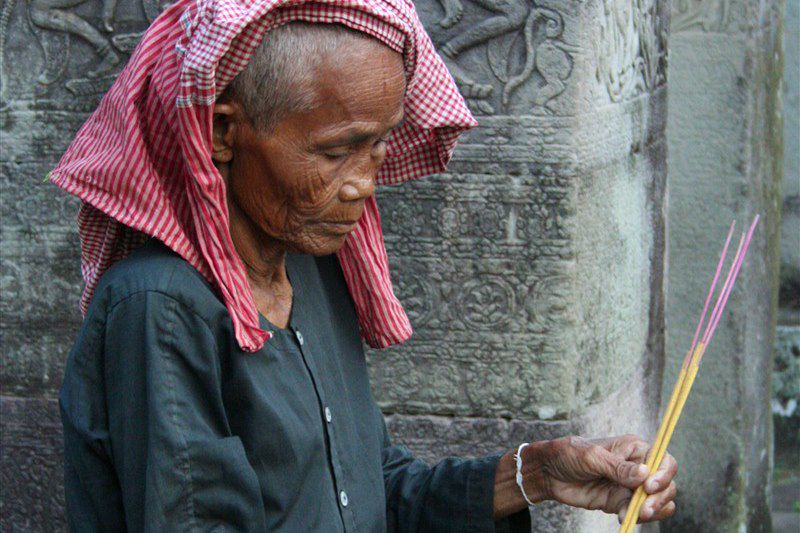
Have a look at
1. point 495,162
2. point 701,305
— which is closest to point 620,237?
point 495,162

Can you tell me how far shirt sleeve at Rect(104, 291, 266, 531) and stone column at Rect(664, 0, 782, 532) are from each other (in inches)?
113

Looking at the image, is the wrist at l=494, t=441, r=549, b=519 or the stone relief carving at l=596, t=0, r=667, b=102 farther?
the stone relief carving at l=596, t=0, r=667, b=102

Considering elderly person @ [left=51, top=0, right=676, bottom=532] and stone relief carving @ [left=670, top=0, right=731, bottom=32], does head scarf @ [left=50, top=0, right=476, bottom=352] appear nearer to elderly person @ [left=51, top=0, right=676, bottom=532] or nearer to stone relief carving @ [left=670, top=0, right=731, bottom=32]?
elderly person @ [left=51, top=0, right=676, bottom=532]

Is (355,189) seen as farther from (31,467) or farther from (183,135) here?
(31,467)

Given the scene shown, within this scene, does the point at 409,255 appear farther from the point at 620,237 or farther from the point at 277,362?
the point at 277,362

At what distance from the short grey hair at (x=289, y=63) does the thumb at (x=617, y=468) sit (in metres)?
0.73

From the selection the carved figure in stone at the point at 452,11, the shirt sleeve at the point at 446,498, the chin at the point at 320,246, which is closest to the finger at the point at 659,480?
the shirt sleeve at the point at 446,498

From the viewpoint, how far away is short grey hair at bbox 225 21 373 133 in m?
1.70

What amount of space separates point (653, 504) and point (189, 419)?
2.40 feet

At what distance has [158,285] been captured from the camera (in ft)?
5.52

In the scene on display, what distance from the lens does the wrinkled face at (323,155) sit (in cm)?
173

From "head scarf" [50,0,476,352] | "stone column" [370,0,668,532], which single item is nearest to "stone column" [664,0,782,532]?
"stone column" [370,0,668,532]

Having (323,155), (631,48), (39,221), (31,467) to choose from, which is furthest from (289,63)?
(31,467)

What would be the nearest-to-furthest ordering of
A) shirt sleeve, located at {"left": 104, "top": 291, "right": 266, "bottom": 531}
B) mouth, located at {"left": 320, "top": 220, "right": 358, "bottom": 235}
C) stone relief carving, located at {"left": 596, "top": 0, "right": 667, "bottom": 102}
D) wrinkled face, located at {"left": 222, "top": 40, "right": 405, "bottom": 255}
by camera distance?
shirt sleeve, located at {"left": 104, "top": 291, "right": 266, "bottom": 531}, wrinkled face, located at {"left": 222, "top": 40, "right": 405, "bottom": 255}, mouth, located at {"left": 320, "top": 220, "right": 358, "bottom": 235}, stone relief carving, located at {"left": 596, "top": 0, "right": 667, "bottom": 102}
